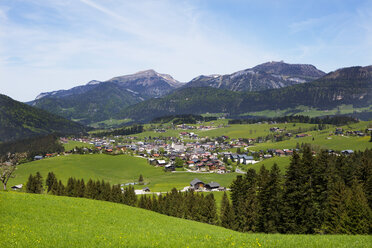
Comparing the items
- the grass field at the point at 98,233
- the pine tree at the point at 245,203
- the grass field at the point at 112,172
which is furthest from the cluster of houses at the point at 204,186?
the grass field at the point at 98,233

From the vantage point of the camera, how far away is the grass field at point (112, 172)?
145625mm

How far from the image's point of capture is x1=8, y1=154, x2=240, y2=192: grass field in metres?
146

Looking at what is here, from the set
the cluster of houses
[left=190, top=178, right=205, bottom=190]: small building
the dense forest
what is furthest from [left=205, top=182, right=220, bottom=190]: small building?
the dense forest

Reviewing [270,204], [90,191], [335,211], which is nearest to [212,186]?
[90,191]

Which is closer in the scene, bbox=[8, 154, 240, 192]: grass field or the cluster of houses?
the cluster of houses

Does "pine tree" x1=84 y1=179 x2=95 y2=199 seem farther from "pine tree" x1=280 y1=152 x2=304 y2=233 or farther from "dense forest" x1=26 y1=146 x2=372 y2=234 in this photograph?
"pine tree" x1=280 y1=152 x2=304 y2=233

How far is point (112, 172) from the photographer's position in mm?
167250

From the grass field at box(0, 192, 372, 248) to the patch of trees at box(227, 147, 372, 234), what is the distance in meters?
16.6

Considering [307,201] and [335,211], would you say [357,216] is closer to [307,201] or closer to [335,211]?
[335,211]

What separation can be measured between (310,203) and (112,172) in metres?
149

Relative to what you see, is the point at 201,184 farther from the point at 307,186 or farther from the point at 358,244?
the point at 358,244

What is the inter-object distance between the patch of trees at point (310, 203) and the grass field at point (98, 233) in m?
16.6

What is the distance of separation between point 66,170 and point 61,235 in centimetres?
15970

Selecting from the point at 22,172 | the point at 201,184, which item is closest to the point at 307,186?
the point at 201,184
